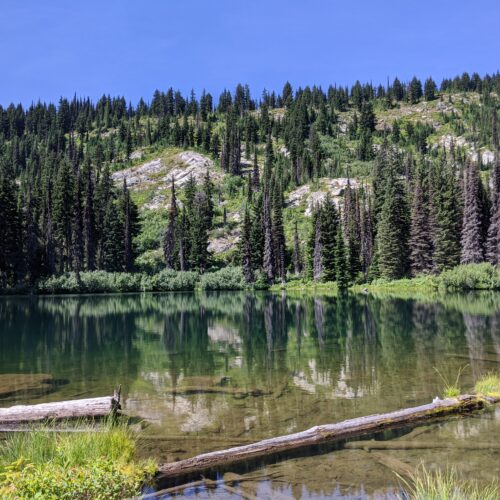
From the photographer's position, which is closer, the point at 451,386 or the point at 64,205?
the point at 451,386

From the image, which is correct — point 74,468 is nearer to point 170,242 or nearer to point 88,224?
point 88,224

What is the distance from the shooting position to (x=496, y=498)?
6.01 metres

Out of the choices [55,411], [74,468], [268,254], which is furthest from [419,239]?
[74,468]

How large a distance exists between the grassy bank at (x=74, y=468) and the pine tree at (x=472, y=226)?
76.7 metres

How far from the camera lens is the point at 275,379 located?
55.8 feet

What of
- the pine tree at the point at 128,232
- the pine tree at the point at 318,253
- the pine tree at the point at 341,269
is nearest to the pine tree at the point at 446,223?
the pine tree at the point at 341,269

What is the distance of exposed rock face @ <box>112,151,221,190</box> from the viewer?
15625 cm

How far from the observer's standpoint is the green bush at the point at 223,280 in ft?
301

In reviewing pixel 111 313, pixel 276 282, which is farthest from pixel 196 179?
pixel 111 313

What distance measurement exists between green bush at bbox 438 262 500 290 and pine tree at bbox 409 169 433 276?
12312 mm

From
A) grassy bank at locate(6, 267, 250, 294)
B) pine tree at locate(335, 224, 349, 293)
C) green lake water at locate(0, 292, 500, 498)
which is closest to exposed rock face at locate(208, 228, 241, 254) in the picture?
grassy bank at locate(6, 267, 250, 294)

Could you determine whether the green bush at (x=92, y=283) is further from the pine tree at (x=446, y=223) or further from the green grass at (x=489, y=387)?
the green grass at (x=489, y=387)

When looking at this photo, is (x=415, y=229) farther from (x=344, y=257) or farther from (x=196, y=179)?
(x=196, y=179)

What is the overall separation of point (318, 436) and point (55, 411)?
6.60 meters
